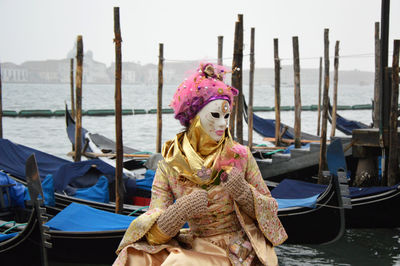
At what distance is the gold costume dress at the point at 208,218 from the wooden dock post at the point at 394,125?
491 centimetres

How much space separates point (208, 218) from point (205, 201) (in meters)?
0.21

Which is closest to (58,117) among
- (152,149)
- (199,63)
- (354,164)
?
(152,149)

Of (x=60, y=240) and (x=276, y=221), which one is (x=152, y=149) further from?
(x=276, y=221)

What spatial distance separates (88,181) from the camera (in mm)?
6770

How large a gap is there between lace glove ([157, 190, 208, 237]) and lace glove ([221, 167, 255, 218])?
102 mm

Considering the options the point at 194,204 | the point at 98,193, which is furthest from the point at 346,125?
the point at 194,204

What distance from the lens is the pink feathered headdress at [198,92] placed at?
2.23 metres

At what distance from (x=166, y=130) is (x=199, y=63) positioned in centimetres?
2444

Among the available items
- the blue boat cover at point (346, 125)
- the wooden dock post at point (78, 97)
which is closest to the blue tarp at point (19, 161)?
the wooden dock post at point (78, 97)

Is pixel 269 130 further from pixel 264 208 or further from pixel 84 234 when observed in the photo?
pixel 264 208

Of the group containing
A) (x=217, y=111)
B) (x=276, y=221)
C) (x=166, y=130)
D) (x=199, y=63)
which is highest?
(x=199, y=63)

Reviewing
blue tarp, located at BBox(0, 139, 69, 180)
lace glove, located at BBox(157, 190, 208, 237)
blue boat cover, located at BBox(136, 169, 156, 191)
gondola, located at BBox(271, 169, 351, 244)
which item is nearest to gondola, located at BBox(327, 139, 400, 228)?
gondola, located at BBox(271, 169, 351, 244)

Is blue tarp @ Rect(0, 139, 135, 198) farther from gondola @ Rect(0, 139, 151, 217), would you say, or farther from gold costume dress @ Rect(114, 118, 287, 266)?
gold costume dress @ Rect(114, 118, 287, 266)

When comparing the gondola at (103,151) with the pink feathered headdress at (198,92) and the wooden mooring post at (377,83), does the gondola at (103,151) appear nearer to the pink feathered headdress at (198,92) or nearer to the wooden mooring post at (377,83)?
the wooden mooring post at (377,83)
